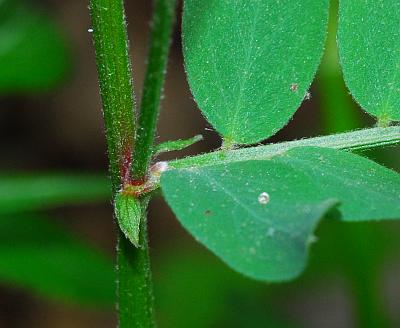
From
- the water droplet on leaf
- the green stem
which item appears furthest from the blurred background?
the water droplet on leaf

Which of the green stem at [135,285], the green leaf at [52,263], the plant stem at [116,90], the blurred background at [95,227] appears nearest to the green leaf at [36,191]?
the blurred background at [95,227]

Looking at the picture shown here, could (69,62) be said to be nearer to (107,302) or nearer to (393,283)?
(107,302)

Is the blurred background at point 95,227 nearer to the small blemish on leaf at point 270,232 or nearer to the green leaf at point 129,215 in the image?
the green leaf at point 129,215

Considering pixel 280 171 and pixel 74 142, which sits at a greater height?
pixel 280 171

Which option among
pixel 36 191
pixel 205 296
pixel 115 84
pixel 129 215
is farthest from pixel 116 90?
pixel 205 296

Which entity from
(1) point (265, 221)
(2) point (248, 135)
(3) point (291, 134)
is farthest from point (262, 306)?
(1) point (265, 221)

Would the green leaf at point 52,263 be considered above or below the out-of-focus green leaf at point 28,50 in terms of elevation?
below

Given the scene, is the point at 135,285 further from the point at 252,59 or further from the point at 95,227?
the point at 95,227
